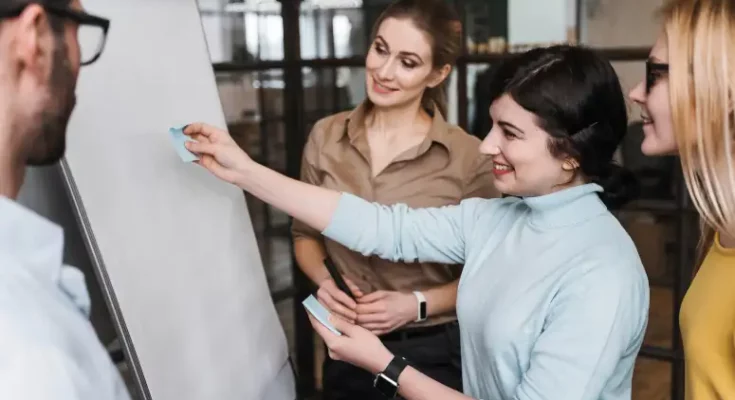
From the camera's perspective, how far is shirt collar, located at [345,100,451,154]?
1.25m

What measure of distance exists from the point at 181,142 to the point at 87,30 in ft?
0.82

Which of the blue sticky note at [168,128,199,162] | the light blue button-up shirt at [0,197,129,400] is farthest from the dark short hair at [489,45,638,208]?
the light blue button-up shirt at [0,197,129,400]

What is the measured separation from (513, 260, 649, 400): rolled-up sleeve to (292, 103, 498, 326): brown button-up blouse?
0.37 metres

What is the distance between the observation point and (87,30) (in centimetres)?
84

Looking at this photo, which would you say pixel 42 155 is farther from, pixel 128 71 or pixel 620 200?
pixel 620 200

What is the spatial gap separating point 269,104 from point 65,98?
3.33 ft

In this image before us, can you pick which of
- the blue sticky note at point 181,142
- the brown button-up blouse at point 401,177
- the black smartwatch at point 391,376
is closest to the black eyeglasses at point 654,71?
the brown button-up blouse at point 401,177

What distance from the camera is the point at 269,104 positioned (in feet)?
5.93

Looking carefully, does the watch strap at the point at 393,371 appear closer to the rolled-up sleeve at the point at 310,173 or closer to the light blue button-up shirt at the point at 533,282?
the light blue button-up shirt at the point at 533,282

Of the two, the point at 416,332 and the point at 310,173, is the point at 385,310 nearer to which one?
the point at 416,332

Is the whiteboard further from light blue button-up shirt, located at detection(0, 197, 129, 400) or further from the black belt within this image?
the black belt

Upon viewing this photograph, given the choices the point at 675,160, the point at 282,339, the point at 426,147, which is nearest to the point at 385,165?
the point at 426,147

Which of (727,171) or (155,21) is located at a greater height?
(155,21)

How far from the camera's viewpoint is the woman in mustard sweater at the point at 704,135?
85 centimetres
